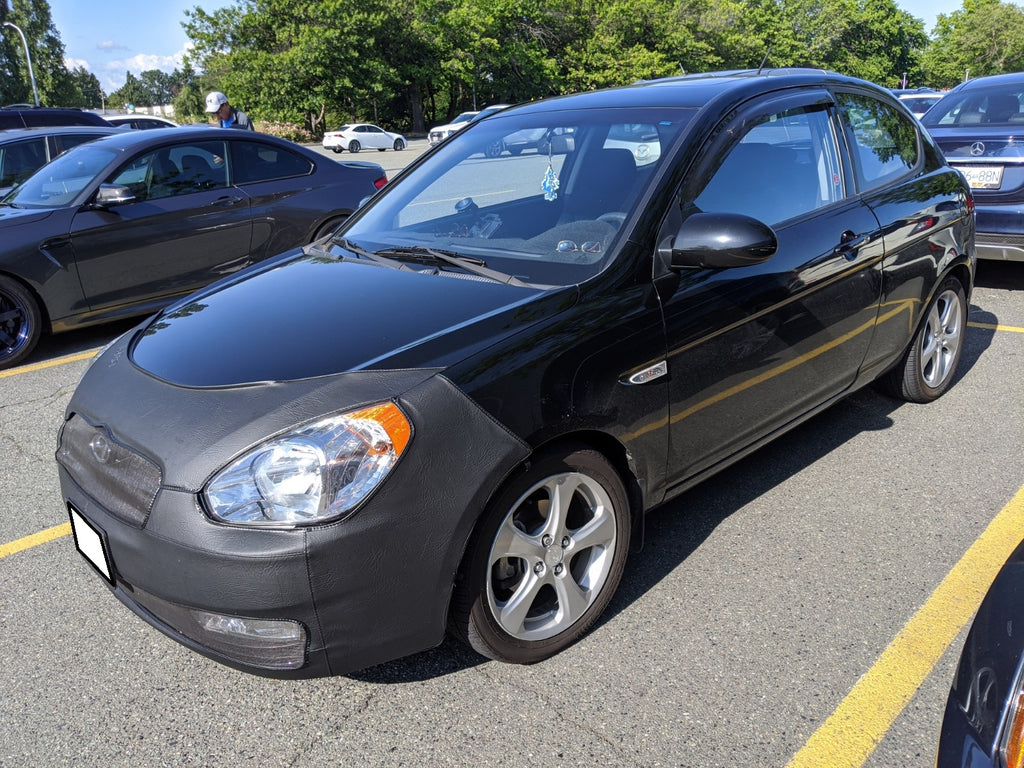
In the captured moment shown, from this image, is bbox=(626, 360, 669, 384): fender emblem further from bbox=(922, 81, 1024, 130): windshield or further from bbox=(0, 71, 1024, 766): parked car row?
bbox=(922, 81, 1024, 130): windshield

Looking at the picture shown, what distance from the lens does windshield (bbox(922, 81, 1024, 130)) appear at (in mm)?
6965

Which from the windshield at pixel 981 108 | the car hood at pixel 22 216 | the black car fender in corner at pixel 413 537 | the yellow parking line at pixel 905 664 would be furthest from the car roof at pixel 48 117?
the yellow parking line at pixel 905 664

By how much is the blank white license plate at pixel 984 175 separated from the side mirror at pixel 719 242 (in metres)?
4.72

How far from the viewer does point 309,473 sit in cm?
207

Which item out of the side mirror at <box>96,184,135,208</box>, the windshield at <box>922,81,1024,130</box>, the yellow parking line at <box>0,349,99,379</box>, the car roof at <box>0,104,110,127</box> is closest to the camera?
the yellow parking line at <box>0,349,99,379</box>

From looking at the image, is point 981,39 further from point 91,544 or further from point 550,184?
point 91,544

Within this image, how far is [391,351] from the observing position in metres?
2.33

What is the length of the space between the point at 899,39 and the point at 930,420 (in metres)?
99.5

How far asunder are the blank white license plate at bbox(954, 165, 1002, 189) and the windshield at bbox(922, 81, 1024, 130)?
601 mm

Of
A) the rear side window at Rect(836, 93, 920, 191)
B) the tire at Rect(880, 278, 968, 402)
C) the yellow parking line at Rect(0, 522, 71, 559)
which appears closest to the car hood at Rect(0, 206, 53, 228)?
the yellow parking line at Rect(0, 522, 71, 559)

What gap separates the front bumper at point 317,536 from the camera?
204cm

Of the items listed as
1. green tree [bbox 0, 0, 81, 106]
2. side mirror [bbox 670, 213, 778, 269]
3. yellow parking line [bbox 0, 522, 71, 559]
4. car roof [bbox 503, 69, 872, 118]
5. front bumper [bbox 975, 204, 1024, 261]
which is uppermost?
green tree [bbox 0, 0, 81, 106]

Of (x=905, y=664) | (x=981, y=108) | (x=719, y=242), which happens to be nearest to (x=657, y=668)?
(x=905, y=664)

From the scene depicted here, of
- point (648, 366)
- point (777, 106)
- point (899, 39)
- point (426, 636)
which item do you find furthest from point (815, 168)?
point (899, 39)
